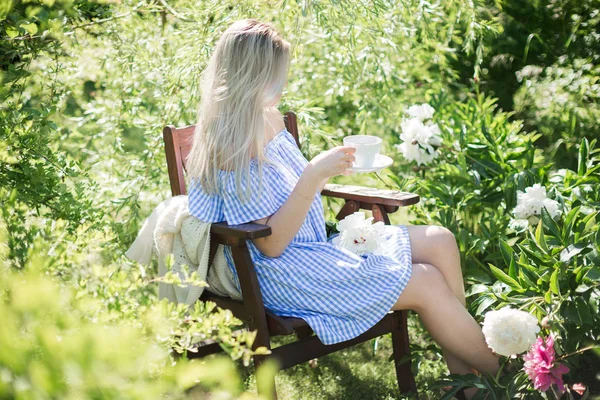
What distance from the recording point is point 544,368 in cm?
210

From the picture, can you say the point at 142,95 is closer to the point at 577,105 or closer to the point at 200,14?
the point at 200,14

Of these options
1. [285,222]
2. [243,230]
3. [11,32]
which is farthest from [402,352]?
[11,32]

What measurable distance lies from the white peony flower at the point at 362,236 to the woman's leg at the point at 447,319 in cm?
18

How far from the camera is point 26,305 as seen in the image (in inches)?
38.9

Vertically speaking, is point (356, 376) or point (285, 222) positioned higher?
point (285, 222)

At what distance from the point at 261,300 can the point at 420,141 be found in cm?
120

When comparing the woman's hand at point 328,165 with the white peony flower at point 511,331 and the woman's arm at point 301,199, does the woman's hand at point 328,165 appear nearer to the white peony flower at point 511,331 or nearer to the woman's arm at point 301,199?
the woman's arm at point 301,199

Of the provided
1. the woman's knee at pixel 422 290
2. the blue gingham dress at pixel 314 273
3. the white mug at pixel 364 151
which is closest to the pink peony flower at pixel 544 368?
the woman's knee at pixel 422 290

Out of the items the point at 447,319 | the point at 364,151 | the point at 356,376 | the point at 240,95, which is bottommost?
the point at 356,376

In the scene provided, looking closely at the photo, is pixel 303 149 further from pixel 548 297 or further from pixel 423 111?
pixel 548 297

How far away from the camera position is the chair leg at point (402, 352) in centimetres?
257

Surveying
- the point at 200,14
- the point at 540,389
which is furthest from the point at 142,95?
the point at 540,389

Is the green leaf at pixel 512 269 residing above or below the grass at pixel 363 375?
above

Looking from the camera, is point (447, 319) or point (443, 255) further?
point (443, 255)
